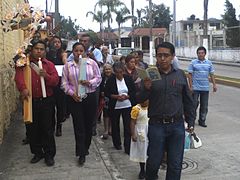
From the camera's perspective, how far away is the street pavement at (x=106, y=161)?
225 inches

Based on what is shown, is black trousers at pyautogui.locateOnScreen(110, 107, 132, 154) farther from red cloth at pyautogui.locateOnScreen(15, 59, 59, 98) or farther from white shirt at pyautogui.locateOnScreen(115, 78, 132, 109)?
red cloth at pyautogui.locateOnScreen(15, 59, 59, 98)

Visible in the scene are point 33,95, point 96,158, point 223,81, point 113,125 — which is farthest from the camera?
point 223,81

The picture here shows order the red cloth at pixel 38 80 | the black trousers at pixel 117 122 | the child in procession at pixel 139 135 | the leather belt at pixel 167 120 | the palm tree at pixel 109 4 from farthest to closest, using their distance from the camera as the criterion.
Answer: the palm tree at pixel 109 4
the black trousers at pixel 117 122
the red cloth at pixel 38 80
the child in procession at pixel 139 135
the leather belt at pixel 167 120

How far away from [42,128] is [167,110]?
2.41m

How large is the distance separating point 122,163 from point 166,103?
7.08ft

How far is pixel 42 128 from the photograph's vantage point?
6234mm

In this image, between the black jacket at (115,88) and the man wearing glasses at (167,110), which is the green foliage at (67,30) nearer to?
the black jacket at (115,88)

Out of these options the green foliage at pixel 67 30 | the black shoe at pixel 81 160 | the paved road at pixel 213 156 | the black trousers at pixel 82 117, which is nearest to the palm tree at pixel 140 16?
the green foliage at pixel 67 30

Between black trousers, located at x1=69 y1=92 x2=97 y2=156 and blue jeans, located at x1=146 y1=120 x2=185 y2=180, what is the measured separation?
5.96ft

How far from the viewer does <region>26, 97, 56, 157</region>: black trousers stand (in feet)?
20.0

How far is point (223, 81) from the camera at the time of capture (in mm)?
17375

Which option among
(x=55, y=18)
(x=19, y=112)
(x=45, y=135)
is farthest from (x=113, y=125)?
(x=55, y=18)

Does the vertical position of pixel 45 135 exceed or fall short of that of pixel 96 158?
it exceeds it

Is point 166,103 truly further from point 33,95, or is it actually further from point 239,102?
point 239,102
